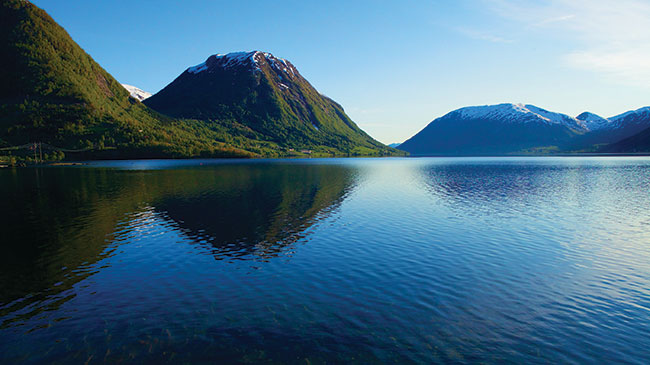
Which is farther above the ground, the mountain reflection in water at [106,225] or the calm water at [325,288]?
the mountain reflection in water at [106,225]

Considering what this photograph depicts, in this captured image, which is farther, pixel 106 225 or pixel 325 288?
pixel 106 225

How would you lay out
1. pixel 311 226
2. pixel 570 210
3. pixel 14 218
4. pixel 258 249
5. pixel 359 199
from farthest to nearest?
1. pixel 359 199
2. pixel 570 210
3. pixel 14 218
4. pixel 311 226
5. pixel 258 249

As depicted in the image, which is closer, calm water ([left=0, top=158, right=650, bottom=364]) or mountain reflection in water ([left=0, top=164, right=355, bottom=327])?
calm water ([left=0, top=158, right=650, bottom=364])

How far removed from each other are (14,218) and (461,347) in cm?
6864

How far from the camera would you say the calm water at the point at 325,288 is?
18.0 meters

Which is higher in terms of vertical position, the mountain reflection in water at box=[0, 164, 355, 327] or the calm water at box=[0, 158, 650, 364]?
the mountain reflection in water at box=[0, 164, 355, 327]

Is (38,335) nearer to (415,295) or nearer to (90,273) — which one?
(90,273)

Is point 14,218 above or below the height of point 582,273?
above

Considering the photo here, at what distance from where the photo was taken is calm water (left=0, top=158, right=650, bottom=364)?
18.0 m

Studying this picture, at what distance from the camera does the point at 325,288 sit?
25.9m

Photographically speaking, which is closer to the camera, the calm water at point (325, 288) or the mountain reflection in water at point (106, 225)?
the calm water at point (325, 288)

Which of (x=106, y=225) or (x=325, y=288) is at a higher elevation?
(x=106, y=225)

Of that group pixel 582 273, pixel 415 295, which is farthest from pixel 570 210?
pixel 415 295

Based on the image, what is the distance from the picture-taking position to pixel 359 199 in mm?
75625
